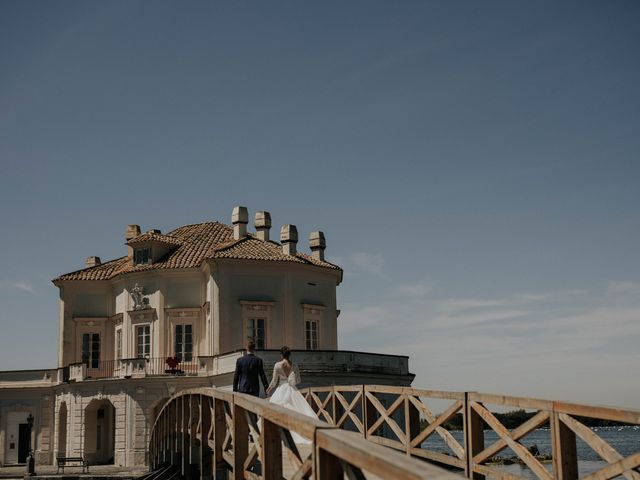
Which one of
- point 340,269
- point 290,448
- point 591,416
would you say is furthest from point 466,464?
point 340,269

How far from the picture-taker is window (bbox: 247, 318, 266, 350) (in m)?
36.1

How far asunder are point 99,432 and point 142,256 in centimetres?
862

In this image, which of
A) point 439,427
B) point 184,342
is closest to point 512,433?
point 439,427

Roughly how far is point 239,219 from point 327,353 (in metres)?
10.8

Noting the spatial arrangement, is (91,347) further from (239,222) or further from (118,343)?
(239,222)

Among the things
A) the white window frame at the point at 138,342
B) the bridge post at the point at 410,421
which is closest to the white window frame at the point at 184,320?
the white window frame at the point at 138,342

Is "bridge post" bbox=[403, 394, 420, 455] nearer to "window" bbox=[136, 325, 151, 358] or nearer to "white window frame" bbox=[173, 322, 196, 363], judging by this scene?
"white window frame" bbox=[173, 322, 196, 363]

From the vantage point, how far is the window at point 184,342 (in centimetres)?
3694

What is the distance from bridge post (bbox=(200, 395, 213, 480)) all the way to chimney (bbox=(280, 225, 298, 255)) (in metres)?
24.9

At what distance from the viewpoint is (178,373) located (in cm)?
3531

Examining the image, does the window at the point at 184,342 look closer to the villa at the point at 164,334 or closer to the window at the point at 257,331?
the villa at the point at 164,334

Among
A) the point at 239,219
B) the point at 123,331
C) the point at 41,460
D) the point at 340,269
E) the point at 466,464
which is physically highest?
→ the point at 239,219

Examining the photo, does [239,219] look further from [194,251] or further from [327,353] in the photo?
[327,353]

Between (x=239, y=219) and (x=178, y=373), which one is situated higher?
(x=239, y=219)
